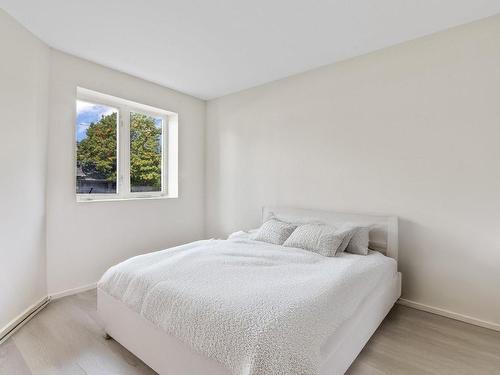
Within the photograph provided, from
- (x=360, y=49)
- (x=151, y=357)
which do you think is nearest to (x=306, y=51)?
(x=360, y=49)

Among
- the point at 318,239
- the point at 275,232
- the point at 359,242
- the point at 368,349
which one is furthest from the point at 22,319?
the point at 359,242

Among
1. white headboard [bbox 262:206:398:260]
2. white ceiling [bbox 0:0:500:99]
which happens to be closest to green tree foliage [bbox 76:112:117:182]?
white ceiling [bbox 0:0:500:99]

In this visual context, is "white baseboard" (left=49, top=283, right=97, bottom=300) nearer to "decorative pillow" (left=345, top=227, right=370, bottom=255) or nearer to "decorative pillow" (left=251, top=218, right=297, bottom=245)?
"decorative pillow" (left=251, top=218, right=297, bottom=245)

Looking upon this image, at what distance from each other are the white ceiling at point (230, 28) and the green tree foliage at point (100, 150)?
71 centimetres

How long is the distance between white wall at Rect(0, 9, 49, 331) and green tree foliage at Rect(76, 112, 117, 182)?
47 centimetres

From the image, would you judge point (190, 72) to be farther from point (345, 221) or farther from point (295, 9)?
point (345, 221)

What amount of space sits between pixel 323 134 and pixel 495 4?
1.65 m

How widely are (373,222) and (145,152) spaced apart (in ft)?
9.86

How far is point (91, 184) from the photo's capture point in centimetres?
307

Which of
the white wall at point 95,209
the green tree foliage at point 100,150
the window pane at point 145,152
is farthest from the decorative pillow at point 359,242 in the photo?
the green tree foliage at point 100,150

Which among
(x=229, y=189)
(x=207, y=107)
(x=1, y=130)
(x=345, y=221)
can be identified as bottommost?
(x=345, y=221)

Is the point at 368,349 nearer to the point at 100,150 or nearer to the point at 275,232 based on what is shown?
the point at 275,232

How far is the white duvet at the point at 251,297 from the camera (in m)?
1.21

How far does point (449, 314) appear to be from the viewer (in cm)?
233
